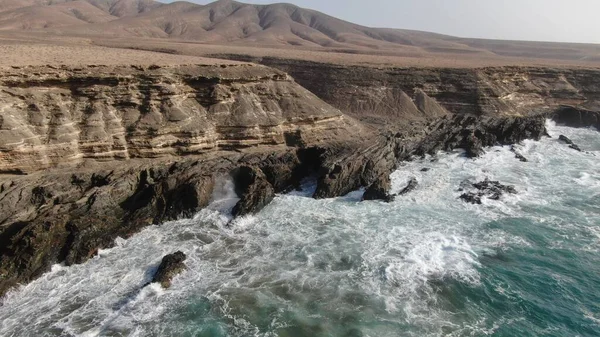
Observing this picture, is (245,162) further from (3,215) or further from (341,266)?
(3,215)

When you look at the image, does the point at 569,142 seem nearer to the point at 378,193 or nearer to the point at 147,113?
the point at 378,193

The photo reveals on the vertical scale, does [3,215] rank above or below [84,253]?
above

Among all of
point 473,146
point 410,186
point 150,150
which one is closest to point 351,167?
point 410,186

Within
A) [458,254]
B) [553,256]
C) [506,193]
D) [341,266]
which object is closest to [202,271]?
[341,266]

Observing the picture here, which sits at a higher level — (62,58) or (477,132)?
(62,58)

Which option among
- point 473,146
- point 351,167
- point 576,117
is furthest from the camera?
point 576,117

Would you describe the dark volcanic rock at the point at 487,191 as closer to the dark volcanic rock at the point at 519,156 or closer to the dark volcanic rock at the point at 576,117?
the dark volcanic rock at the point at 519,156

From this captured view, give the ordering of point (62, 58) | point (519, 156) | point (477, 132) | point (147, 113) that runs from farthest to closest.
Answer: point (477, 132) → point (519, 156) → point (62, 58) → point (147, 113)
